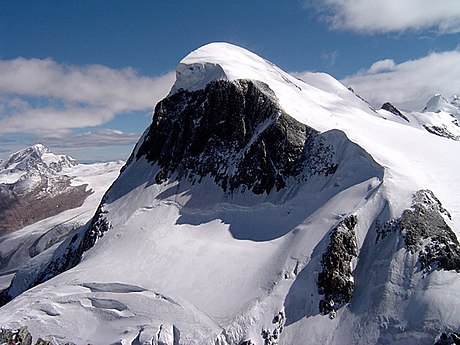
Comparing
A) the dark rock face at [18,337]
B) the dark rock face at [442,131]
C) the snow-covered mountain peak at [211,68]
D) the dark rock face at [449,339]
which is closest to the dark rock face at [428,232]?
the dark rock face at [449,339]

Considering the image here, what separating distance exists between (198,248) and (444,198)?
74.5 ft

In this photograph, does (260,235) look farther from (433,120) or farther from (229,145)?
(433,120)

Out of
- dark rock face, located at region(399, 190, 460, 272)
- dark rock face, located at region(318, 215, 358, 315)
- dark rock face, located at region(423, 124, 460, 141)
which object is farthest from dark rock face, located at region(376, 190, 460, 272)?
dark rock face, located at region(423, 124, 460, 141)

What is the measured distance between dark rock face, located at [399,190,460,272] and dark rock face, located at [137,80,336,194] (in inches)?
359

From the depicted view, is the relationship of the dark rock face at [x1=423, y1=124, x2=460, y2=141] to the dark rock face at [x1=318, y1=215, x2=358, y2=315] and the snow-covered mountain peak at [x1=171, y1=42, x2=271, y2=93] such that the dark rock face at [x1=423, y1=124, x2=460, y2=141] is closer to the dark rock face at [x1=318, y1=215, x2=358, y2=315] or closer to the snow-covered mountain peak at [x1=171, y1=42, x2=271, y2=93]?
the snow-covered mountain peak at [x1=171, y1=42, x2=271, y2=93]

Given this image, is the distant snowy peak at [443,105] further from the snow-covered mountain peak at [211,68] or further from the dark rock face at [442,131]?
the snow-covered mountain peak at [211,68]

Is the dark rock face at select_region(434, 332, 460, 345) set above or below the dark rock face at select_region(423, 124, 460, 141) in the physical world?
below

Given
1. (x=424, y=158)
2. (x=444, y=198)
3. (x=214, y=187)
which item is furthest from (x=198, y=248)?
(x=424, y=158)

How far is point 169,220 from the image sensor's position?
40125 mm

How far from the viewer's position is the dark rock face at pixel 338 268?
26.4 m

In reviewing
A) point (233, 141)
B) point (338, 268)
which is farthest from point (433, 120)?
point (338, 268)

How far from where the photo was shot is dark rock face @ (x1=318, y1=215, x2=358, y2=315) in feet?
86.7

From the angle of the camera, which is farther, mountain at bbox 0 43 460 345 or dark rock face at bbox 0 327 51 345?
mountain at bbox 0 43 460 345

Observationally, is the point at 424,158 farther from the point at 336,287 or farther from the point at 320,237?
the point at 336,287
